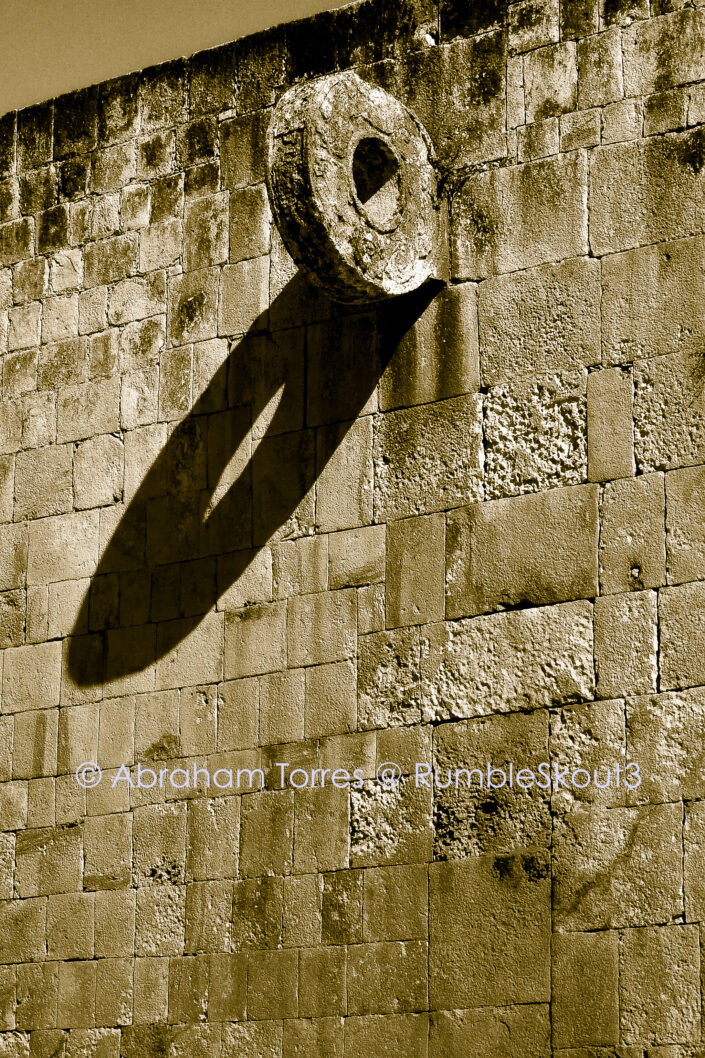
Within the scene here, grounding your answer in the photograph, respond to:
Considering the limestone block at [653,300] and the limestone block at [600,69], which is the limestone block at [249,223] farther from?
the limestone block at [653,300]

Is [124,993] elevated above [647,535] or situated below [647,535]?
below

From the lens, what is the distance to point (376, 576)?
7195 mm

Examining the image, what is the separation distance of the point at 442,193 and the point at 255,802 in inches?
105

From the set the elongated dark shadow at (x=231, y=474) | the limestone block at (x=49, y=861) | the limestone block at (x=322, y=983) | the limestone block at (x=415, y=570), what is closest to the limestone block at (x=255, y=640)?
the elongated dark shadow at (x=231, y=474)

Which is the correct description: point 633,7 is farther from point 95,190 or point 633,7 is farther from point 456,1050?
Answer: point 456,1050

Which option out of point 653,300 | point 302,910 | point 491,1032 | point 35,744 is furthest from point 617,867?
point 35,744

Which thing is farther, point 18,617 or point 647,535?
point 18,617

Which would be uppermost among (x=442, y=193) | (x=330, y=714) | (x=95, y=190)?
(x=95, y=190)

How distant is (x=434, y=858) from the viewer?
674cm

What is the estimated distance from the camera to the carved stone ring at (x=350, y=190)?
22.0 ft

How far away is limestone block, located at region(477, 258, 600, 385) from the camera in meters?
6.93

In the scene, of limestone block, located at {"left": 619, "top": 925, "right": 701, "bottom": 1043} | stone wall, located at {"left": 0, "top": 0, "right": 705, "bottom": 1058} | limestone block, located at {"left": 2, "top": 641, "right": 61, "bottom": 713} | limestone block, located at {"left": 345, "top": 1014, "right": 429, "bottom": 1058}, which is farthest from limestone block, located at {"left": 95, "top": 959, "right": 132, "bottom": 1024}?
limestone block, located at {"left": 619, "top": 925, "right": 701, "bottom": 1043}

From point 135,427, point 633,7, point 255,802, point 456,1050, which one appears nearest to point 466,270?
point 633,7

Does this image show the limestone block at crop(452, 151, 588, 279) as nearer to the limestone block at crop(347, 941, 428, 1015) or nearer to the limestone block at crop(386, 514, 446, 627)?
the limestone block at crop(386, 514, 446, 627)
